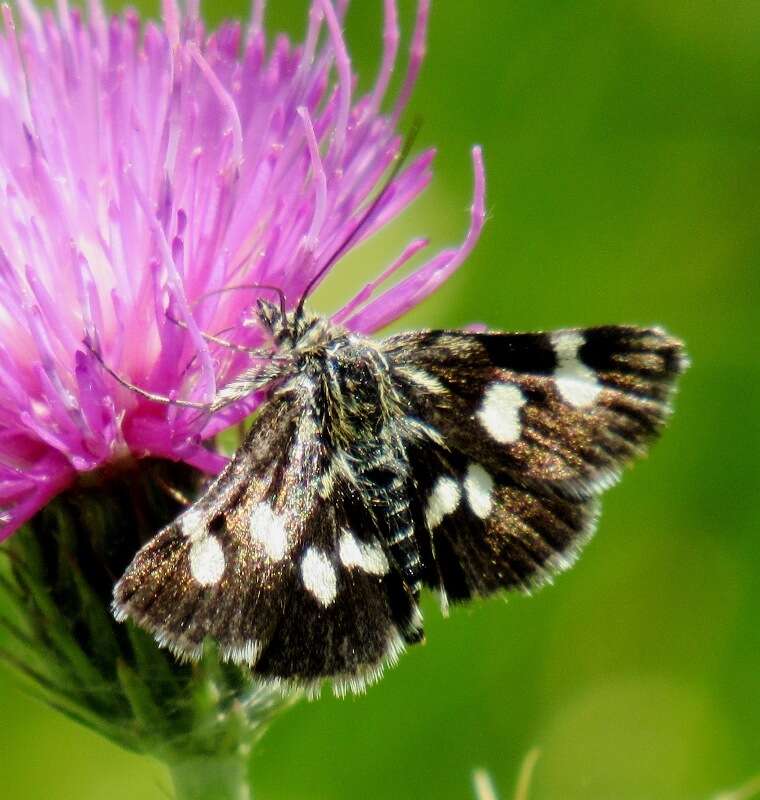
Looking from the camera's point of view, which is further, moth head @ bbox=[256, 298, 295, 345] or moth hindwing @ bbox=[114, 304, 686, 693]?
moth head @ bbox=[256, 298, 295, 345]

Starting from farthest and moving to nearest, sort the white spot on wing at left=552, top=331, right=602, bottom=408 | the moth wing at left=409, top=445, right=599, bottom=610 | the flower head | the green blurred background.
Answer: the green blurred background
the white spot on wing at left=552, top=331, right=602, bottom=408
the moth wing at left=409, top=445, right=599, bottom=610
the flower head

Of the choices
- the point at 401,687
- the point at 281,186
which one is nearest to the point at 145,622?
the point at 281,186

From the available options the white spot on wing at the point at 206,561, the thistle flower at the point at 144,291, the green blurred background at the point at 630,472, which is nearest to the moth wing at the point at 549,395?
the thistle flower at the point at 144,291

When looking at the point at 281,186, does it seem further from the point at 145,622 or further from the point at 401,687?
the point at 401,687

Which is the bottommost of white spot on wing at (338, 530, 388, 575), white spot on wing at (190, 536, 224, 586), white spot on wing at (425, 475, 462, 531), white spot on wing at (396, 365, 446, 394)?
white spot on wing at (190, 536, 224, 586)

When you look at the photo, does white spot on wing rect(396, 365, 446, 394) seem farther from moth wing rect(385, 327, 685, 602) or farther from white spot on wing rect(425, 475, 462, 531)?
white spot on wing rect(425, 475, 462, 531)

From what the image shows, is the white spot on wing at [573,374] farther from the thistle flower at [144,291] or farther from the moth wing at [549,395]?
the thistle flower at [144,291]

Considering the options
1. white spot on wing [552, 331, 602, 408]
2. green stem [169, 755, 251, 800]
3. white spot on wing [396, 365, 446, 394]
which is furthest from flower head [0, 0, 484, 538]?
green stem [169, 755, 251, 800]
